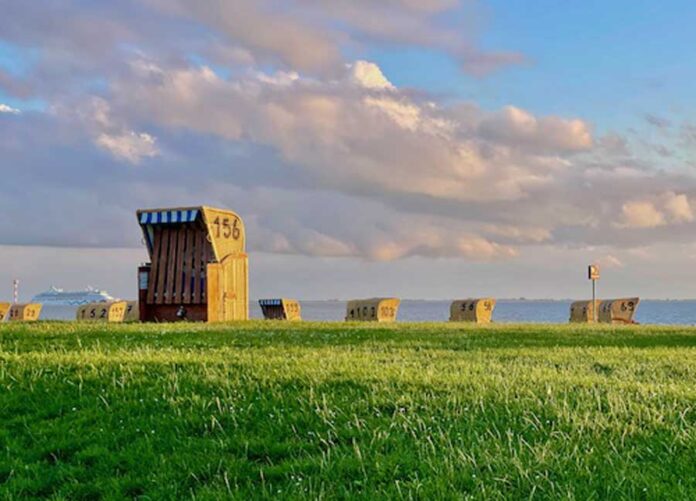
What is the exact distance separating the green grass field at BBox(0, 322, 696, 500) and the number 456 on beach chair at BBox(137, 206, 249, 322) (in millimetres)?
9383

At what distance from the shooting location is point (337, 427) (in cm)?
560

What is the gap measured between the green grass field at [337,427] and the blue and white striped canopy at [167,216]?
33.0 feet

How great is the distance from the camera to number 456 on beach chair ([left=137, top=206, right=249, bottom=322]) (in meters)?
18.6

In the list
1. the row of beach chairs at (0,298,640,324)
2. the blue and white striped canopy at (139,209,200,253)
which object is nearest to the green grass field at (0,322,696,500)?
the blue and white striped canopy at (139,209,200,253)

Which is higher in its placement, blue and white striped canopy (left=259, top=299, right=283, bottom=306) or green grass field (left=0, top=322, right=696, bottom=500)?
blue and white striped canopy (left=259, top=299, right=283, bottom=306)

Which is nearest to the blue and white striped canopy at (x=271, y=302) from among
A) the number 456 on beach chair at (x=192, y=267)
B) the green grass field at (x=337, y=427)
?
the number 456 on beach chair at (x=192, y=267)

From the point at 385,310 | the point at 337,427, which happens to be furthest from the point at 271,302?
the point at 337,427

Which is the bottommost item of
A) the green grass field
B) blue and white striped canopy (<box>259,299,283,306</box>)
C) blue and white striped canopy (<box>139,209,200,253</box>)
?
the green grass field

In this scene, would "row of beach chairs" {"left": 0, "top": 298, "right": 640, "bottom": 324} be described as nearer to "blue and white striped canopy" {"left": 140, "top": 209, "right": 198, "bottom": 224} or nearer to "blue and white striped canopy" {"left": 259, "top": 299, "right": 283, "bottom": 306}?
"blue and white striped canopy" {"left": 259, "top": 299, "right": 283, "bottom": 306}

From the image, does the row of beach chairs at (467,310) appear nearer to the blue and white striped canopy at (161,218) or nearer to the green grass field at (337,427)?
the blue and white striped canopy at (161,218)

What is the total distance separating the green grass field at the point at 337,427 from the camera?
4676 millimetres

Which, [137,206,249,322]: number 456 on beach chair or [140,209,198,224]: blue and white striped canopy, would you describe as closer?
[137,206,249,322]: number 456 on beach chair

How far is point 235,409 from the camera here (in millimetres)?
6129

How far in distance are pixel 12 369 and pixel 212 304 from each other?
33.7ft
